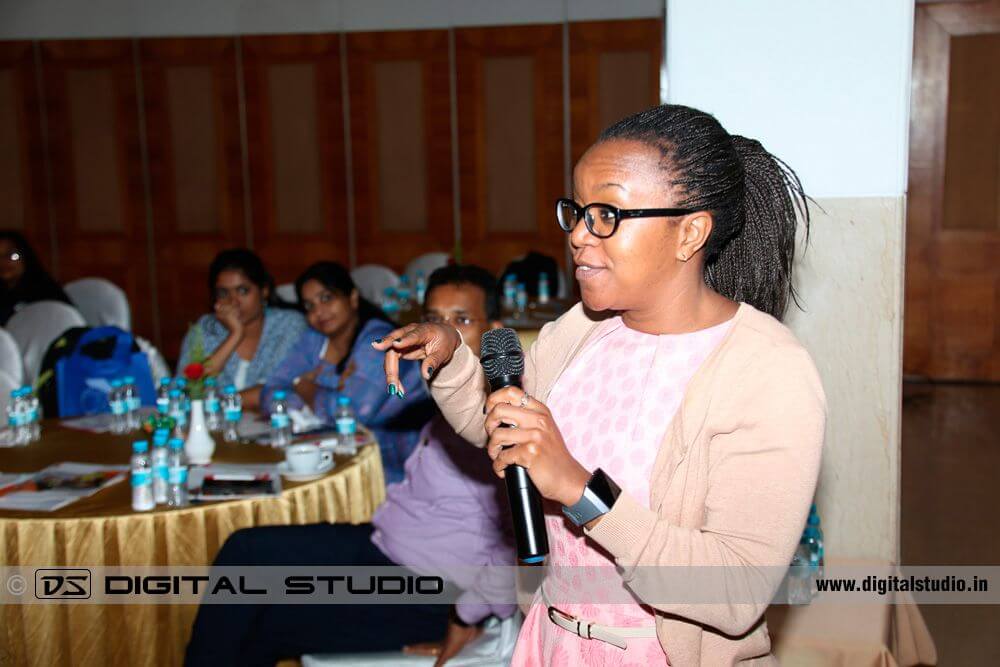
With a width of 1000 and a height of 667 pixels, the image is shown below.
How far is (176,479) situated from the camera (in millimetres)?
2783

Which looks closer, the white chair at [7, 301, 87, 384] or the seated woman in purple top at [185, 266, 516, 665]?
the seated woman in purple top at [185, 266, 516, 665]

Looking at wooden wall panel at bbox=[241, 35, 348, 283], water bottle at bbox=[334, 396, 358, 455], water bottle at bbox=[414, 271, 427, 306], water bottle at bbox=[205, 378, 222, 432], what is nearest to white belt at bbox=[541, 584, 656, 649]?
water bottle at bbox=[334, 396, 358, 455]

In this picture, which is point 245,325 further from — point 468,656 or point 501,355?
point 501,355

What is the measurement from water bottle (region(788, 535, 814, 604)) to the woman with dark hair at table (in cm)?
453

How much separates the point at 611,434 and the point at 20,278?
17.5ft

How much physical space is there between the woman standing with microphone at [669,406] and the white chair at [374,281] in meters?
5.50

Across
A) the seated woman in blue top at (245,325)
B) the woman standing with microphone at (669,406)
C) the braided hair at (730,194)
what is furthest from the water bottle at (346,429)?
the braided hair at (730,194)

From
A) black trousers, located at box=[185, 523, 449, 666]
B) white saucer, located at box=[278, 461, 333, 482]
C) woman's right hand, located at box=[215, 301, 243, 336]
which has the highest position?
woman's right hand, located at box=[215, 301, 243, 336]

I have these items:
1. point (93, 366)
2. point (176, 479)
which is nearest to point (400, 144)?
point (93, 366)

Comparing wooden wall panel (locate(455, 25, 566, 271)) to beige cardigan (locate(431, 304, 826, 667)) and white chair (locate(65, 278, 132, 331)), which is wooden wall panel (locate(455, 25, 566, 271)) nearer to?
white chair (locate(65, 278, 132, 331))

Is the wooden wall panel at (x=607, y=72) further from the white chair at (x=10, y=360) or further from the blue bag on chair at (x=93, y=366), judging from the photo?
the white chair at (x=10, y=360)

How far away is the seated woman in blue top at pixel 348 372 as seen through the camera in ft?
11.8

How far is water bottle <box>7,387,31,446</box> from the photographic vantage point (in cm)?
342

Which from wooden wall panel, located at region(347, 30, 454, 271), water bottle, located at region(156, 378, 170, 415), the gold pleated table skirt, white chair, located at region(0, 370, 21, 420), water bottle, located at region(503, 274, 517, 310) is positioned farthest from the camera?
wooden wall panel, located at region(347, 30, 454, 271)
